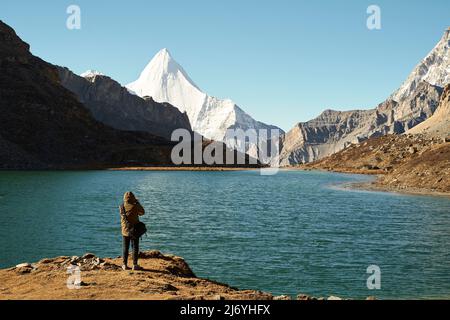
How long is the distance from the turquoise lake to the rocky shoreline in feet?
14.9

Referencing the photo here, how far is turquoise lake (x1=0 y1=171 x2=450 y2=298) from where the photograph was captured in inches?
967

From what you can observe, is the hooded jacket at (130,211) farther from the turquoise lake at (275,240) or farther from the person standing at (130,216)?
the turquoise lake at (275,240)

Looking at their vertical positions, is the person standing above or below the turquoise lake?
above

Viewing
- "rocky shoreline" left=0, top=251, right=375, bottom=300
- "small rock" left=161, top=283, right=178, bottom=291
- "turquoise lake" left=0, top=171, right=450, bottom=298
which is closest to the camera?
"rocky shoreline" left=0, top=251, right=375, bottom=300

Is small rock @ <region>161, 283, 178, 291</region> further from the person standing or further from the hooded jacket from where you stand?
the hooded jacket

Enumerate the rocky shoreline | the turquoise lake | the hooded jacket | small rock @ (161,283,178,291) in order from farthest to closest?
the turquoise lake < the hooded jacket < small rock @ (161,283,178,291) < the rocky shoreline

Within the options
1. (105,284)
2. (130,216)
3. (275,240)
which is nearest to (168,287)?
(105,284)

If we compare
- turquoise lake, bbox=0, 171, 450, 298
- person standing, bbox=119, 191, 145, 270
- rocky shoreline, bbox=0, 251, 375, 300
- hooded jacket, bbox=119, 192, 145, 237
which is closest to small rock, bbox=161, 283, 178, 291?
rocky shoreline, bbox=0, 251, 375, 300

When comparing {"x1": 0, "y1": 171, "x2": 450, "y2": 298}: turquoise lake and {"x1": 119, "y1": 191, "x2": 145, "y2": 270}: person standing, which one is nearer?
{"x1": 119, "y1": 191, "x2": 145, "y2": 270}: person standing

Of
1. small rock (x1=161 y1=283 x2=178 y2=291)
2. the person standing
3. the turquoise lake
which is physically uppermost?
the person standing

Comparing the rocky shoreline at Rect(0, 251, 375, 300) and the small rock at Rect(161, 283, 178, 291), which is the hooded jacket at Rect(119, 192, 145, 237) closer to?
the rocky shoreline at Rect(0, 251, 375, 300)
